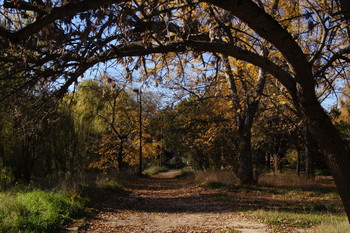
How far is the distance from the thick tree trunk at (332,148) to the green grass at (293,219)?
2.98 meters

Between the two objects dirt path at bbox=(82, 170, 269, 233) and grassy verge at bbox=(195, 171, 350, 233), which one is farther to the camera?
dirt path at bbox=(82, 170, 269, 233)

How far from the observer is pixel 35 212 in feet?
23.2

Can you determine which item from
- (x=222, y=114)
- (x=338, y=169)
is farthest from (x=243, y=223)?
(x=222, y=114)

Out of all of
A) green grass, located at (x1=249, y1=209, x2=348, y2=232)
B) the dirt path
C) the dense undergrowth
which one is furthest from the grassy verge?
the dense undergrowth

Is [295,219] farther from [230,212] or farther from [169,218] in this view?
[169,218]

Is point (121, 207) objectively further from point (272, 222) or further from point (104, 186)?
point (272, 222)

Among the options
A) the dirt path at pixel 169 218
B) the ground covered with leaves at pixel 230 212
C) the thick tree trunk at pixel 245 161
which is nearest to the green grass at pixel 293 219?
the ground covered with leaves at pixel 230 212

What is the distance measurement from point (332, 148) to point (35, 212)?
6066 millimetres

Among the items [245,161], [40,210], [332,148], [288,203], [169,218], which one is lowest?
[169,218]

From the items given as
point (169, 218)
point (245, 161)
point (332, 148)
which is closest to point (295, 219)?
point (169, 218)

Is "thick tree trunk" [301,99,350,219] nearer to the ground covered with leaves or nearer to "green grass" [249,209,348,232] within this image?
the ground covered with leaves

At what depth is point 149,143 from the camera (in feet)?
105

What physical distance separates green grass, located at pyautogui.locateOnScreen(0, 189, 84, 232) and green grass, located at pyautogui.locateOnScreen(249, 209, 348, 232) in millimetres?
4871

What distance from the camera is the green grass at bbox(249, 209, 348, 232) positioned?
23.7 ft
